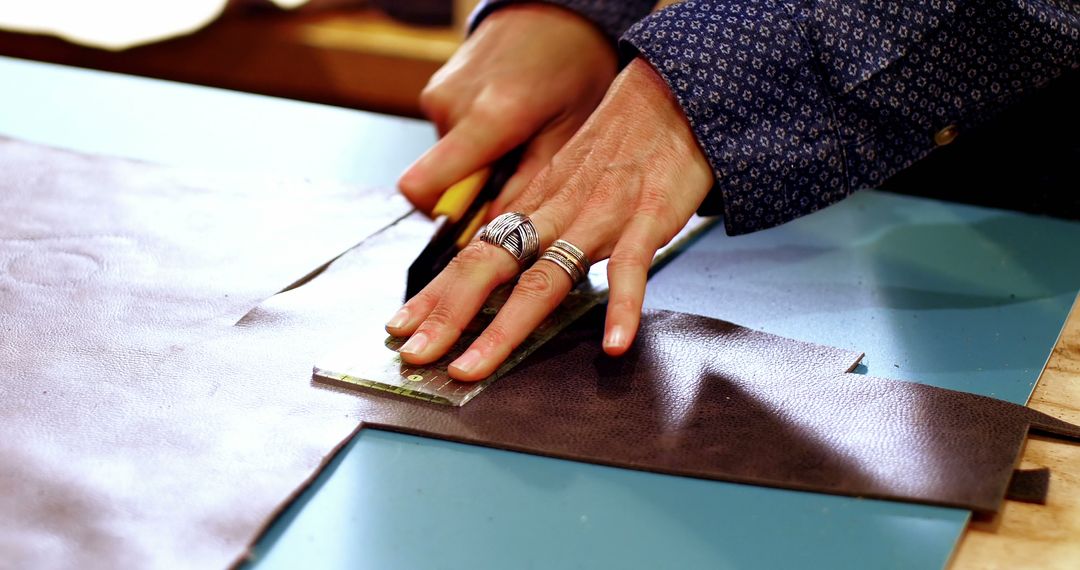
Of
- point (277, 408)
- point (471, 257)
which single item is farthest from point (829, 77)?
point (277, 408)

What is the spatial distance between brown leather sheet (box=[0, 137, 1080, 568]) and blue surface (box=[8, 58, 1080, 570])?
0.07 feet

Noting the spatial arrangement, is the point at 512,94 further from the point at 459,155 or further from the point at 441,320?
the point at 441,320

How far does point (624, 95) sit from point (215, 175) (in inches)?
18.4

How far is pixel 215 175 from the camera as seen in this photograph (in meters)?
1.09

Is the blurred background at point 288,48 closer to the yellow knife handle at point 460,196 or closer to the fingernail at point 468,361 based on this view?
the yellow knife handle at point 460,196

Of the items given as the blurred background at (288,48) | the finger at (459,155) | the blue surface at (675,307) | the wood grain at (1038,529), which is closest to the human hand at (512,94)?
the finger at (459,155)

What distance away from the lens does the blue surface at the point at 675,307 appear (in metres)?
0.56

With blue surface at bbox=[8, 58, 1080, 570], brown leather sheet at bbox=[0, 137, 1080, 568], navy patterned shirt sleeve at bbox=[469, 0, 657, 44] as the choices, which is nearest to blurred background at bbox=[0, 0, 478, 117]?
blue surface at bbox=[8, 58, 1080, 570]

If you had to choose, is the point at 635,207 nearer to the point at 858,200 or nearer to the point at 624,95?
the point at 624,95

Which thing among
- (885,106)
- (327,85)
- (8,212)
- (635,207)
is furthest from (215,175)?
(327,85)

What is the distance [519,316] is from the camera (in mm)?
747

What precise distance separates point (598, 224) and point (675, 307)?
0.10 meters

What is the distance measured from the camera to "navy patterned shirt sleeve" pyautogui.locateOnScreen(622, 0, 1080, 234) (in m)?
0.83

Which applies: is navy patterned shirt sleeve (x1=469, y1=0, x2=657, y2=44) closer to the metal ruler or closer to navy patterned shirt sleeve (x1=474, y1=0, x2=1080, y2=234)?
navy patterned shirt sleeve (x1=474, y1=0, x2=1080, y2=234)
